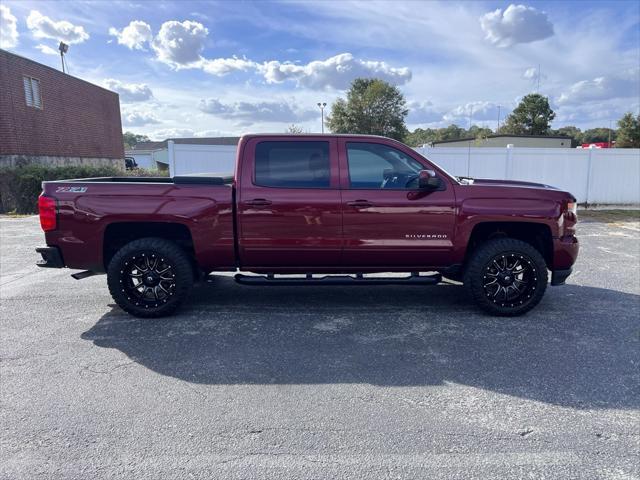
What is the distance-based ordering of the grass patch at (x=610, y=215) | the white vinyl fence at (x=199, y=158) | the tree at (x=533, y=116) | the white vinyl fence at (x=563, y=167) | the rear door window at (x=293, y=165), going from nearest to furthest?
the rear door window at (x=293, y=165) < the white vinyl fence at (x=199, y=158) < the grass patch at (x=610, y=215) < the white vinyl fence at (x=563, y=167) < the tree at (x=533, y=116)

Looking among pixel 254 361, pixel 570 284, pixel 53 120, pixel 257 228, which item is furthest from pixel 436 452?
pixel 53 120

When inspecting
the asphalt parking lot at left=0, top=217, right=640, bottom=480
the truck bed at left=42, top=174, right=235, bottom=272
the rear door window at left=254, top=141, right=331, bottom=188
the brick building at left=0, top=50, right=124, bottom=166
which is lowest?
the asphalt parking lot at left=0, top=217, right=640, bottom=480

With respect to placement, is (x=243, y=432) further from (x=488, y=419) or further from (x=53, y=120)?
(x=53, y=120)

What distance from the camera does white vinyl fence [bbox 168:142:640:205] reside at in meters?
13.2

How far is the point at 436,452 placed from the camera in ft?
8.51

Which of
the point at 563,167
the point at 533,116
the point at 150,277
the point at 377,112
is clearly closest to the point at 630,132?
the point at 533,116

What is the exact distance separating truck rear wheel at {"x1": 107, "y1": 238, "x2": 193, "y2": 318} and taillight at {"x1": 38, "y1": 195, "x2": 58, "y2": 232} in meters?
0.68

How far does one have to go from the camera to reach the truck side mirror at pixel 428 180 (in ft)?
14.3

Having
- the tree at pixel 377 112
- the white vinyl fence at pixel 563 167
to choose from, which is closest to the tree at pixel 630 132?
the tree at pixel 377 112

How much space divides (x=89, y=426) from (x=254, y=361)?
4.30 ft

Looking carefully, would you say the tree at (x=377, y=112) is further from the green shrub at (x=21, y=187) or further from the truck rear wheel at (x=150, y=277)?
the truck rear wheel at (x=150, y=277)

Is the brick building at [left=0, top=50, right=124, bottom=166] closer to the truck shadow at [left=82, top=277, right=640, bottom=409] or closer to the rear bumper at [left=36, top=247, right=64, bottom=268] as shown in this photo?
the rear bumper at [left=36, top=247, right=64, bottom=268]

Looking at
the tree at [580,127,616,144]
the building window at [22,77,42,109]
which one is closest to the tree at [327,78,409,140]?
the building window at [22,77,42,109]

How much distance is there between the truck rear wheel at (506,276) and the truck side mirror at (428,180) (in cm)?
91
